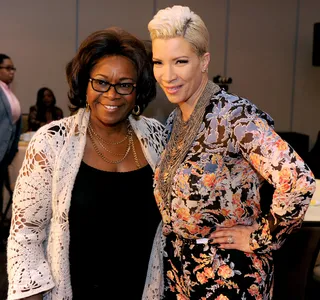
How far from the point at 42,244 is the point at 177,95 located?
66 cm

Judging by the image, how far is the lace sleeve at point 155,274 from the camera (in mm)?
1757

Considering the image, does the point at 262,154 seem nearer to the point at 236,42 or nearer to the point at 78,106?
the point at 78,106

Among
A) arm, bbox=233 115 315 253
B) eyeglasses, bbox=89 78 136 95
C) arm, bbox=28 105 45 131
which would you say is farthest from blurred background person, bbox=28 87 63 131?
arm, bbox=233 115 315 253

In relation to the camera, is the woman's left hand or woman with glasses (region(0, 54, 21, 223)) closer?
the woman's left hand

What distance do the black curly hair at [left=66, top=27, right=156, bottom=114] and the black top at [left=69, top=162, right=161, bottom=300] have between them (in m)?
0.25

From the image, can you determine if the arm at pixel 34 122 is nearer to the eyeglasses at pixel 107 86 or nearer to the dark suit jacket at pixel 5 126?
the dark suit jacket at pixel 5 126

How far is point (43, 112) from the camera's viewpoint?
641cm

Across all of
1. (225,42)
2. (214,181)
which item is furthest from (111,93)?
(225,42)

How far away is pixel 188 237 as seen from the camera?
5.24 feet

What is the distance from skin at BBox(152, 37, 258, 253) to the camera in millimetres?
1495

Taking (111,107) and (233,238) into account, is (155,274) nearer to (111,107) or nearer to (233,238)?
(233,238)

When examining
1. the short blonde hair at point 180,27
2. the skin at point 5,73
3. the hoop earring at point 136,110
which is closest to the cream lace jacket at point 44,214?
the hoop earring at point 136,110

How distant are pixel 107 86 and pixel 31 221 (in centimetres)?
48

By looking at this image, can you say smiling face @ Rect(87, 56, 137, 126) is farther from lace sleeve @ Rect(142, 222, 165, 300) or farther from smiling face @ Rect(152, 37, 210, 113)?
lace sleeve @ Rect(142, 222, 165, 300)
